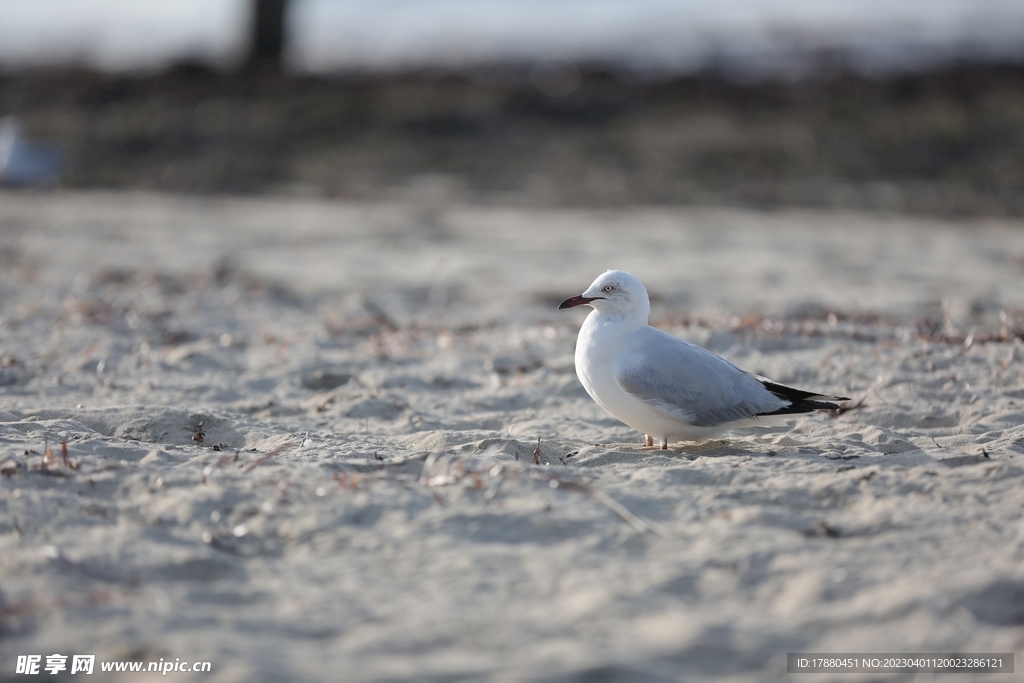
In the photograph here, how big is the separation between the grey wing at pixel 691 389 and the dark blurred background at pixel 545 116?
937 centimetres

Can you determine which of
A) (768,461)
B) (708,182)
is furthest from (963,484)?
(708,182)

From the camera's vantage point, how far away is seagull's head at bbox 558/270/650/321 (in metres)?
4.94

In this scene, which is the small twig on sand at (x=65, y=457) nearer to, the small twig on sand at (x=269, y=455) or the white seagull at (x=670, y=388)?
the small twig on sand at (x=269, y=455)

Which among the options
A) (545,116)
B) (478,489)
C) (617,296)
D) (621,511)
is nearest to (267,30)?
(545,116)

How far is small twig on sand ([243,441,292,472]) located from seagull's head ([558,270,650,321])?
147 cm

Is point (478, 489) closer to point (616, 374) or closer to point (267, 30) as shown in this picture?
point (616, 374)

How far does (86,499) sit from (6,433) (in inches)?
43.0

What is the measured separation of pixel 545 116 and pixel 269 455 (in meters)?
A: 14.1

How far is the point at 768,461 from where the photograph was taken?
440 centimetres

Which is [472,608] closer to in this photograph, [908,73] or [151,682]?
[151,682]

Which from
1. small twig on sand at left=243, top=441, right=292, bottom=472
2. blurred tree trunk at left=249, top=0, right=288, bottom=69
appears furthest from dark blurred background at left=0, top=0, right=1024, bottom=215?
small twig on sand at left=243, top=441, right=292, bottom=472

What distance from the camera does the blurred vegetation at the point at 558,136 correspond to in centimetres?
1457

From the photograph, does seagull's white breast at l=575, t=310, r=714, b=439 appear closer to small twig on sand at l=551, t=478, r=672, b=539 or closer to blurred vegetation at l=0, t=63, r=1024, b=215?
small twig on sand at l=551, t=478, r=672, b=539

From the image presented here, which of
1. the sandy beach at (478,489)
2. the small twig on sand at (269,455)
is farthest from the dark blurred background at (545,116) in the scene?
the small twig on sand at (269,455)
